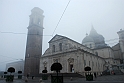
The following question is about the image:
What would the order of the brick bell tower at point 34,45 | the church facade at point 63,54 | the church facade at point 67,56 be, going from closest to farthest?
the church facade at point 67,56, the church facade at point 63,54, the brick bell tower at point 34,45

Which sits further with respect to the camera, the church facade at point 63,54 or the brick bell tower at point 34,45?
the brick bell tower at point 34,45

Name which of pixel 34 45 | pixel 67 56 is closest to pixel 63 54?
pixel 67 56

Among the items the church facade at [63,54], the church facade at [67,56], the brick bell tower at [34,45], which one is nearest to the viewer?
the church facade at [67,56]

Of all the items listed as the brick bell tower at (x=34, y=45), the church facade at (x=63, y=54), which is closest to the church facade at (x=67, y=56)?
the church facade at (x=63, y=54)

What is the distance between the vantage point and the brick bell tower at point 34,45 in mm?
39344

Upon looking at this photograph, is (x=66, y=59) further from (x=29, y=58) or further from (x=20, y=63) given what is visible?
(x=20, y=63)

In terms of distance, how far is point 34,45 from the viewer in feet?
133

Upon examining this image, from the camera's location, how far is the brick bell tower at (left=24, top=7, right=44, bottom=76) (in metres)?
39.3

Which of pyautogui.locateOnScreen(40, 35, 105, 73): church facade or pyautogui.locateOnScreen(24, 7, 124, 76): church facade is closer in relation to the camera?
pyautogui.locateOnScreen(40, 35, 105, 73): church facade

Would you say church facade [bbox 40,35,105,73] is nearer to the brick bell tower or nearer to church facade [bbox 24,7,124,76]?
church facade [bbox 24,7,124,76]

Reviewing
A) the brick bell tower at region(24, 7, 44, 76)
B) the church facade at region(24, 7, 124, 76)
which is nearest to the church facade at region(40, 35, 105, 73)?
the church facade at region(24, 7, 124, 76)

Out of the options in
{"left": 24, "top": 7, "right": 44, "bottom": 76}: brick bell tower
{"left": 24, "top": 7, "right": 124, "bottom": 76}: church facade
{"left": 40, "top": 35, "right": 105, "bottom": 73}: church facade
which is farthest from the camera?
{"left": 24, "top": 7, "right": 44, "bottom": 76}: brick bell tower

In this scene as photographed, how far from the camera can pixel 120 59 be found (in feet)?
167

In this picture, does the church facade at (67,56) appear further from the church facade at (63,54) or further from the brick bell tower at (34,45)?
the brick bell tower at (34,45)
